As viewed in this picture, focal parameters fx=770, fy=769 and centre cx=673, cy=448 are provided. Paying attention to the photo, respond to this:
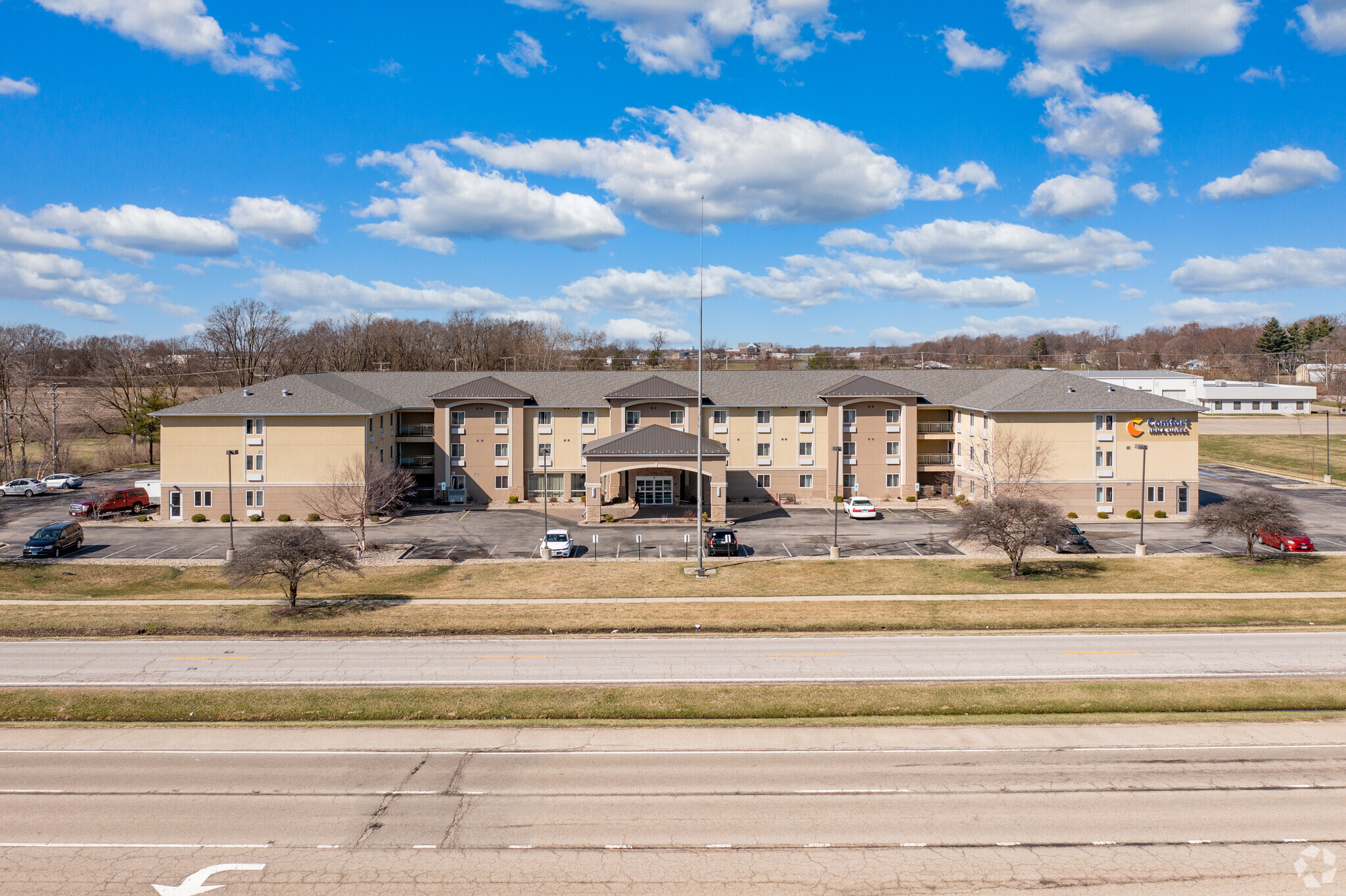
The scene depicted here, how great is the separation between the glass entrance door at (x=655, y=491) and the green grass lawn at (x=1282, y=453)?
6293 cm

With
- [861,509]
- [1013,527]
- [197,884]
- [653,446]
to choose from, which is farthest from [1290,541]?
[197,884]

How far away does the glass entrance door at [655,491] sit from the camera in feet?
202

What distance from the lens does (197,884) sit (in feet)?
45.8

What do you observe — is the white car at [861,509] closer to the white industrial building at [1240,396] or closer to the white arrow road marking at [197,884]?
the white arrow road marking at [197,884]

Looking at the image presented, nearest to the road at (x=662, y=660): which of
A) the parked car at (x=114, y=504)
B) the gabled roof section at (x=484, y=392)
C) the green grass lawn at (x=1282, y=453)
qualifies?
the parked car at (x=114, y=504)

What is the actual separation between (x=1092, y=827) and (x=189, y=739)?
853 inches

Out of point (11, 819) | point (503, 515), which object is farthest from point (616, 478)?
point (11, 819)

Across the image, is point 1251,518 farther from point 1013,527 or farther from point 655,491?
point 655,491

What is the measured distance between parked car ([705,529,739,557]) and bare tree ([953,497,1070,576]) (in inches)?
489

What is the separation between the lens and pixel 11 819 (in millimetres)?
16094

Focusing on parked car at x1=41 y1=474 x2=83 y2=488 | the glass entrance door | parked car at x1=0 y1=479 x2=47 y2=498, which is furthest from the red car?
parked car at x1=41 y1=474 x2=83 y2=488

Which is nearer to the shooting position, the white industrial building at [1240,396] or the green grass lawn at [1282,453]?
the green grass lawn at [1282,453]

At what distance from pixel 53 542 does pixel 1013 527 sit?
53909 mm

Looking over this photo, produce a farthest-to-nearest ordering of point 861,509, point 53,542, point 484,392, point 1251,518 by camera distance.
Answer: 1. point 484,392
2. point 861,509
3. point 53,542
4. point 1251,518
